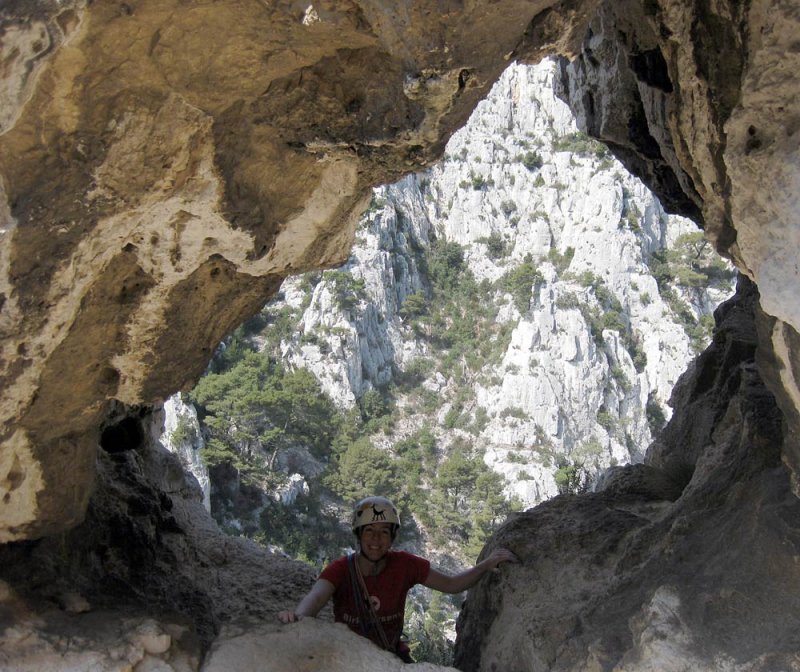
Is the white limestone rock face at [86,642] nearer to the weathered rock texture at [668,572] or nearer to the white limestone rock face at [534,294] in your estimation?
the weathered rock texture at [668,572]

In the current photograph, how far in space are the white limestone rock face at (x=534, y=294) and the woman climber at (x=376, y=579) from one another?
24803 mm

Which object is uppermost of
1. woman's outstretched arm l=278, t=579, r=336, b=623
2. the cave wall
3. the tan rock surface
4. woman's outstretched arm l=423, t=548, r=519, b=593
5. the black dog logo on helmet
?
the cave wall

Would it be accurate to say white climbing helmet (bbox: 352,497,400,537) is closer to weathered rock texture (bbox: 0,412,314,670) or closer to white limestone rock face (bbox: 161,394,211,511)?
weathered rock texture (bbox: 0,412,314,670)

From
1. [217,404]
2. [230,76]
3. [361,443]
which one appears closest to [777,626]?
[230,76]

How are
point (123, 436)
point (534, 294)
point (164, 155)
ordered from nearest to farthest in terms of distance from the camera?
point (164, 155) < point (123, 436) < point (534, 294)

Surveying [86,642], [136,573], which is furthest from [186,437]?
[86,642]

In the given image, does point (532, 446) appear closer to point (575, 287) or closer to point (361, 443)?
point (361, 443)

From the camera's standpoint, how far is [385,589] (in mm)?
3168

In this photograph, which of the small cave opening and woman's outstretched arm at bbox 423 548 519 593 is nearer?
woman's outstretched arm at bbox 423 548 519 593

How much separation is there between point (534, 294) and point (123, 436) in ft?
115

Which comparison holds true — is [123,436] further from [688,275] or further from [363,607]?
[688,275]

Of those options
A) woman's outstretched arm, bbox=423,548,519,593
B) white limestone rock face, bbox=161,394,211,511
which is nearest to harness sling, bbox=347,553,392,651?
woman's outstretched arm, bbox=423,548,519,593

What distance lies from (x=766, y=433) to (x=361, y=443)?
2570 cm

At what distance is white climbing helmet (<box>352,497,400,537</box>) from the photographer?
10.3ft
